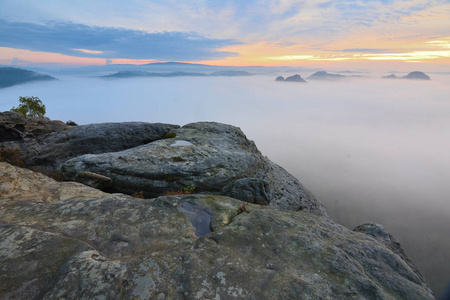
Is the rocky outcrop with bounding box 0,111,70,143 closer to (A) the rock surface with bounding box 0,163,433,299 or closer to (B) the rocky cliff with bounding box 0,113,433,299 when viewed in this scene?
(B) the rocky cliff with bounding box 0,113,433,299

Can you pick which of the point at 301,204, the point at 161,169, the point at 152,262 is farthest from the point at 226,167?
the point at 152,262

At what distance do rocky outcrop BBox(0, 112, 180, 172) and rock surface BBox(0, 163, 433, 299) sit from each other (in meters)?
15.1

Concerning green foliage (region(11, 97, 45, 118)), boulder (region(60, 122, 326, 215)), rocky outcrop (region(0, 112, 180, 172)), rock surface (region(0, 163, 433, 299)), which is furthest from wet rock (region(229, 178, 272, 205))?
green foliage (region(11, 97, 45, 118))

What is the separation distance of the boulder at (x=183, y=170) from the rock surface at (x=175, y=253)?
527 centimetres

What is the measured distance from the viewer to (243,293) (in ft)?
19.7

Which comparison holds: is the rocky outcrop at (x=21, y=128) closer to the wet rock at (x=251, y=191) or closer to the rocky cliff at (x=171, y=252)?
the rocky cliff at (x=171, y=252)

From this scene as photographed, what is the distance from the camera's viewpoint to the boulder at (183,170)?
16.5 m

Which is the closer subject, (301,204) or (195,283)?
(195,283)

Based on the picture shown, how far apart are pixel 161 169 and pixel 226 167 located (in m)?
5.72

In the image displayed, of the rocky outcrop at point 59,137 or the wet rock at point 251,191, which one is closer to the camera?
the wet rock at point 251,191

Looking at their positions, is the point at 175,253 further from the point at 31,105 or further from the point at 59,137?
the point at 31,105

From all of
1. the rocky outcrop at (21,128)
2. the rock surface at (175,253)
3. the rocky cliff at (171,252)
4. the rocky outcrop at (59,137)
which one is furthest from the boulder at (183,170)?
the rocky outcrop at (21,128)

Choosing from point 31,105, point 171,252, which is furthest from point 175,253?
point 31,105

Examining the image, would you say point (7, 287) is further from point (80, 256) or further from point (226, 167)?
point (226, 167)
